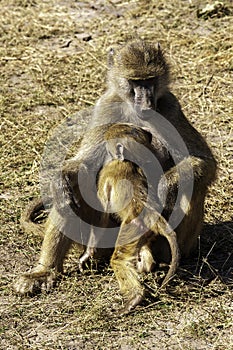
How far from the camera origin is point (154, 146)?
5738 mm

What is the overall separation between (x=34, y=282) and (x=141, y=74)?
169cm

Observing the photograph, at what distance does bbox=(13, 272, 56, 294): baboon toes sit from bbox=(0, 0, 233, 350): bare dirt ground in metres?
0.06

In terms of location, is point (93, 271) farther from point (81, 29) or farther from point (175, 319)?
point (81, 29)

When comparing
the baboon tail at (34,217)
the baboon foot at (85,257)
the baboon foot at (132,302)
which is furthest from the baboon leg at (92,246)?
the baboon foot at (132,302)

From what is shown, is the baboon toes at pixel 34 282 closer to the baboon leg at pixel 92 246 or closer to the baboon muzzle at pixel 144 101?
the baboon leg at pixel 92 246

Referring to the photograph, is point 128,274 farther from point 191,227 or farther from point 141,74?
point 141,74

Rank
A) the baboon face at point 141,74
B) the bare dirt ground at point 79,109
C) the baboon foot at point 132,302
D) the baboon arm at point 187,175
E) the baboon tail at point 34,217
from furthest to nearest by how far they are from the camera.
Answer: the baboon tail at point 34,217, the baboon face at point 141,74, the baboon arm at point 187,175, the baboon foot at point 132,302, the bare dirt ground at point 79,109

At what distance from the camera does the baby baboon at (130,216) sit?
5422 mm

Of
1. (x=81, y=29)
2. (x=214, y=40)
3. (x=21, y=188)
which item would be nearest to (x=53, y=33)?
(x=81, y=29)

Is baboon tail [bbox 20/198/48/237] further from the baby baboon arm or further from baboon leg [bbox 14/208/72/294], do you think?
the baby baboon arm

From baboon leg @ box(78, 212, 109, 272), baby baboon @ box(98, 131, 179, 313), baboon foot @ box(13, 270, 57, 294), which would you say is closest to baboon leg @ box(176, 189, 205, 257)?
baby baboon @ box(98, 131, 179, 313)

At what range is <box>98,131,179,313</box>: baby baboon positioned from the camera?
542 cm

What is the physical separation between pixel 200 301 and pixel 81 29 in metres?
5.60

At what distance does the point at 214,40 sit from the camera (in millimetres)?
9469
